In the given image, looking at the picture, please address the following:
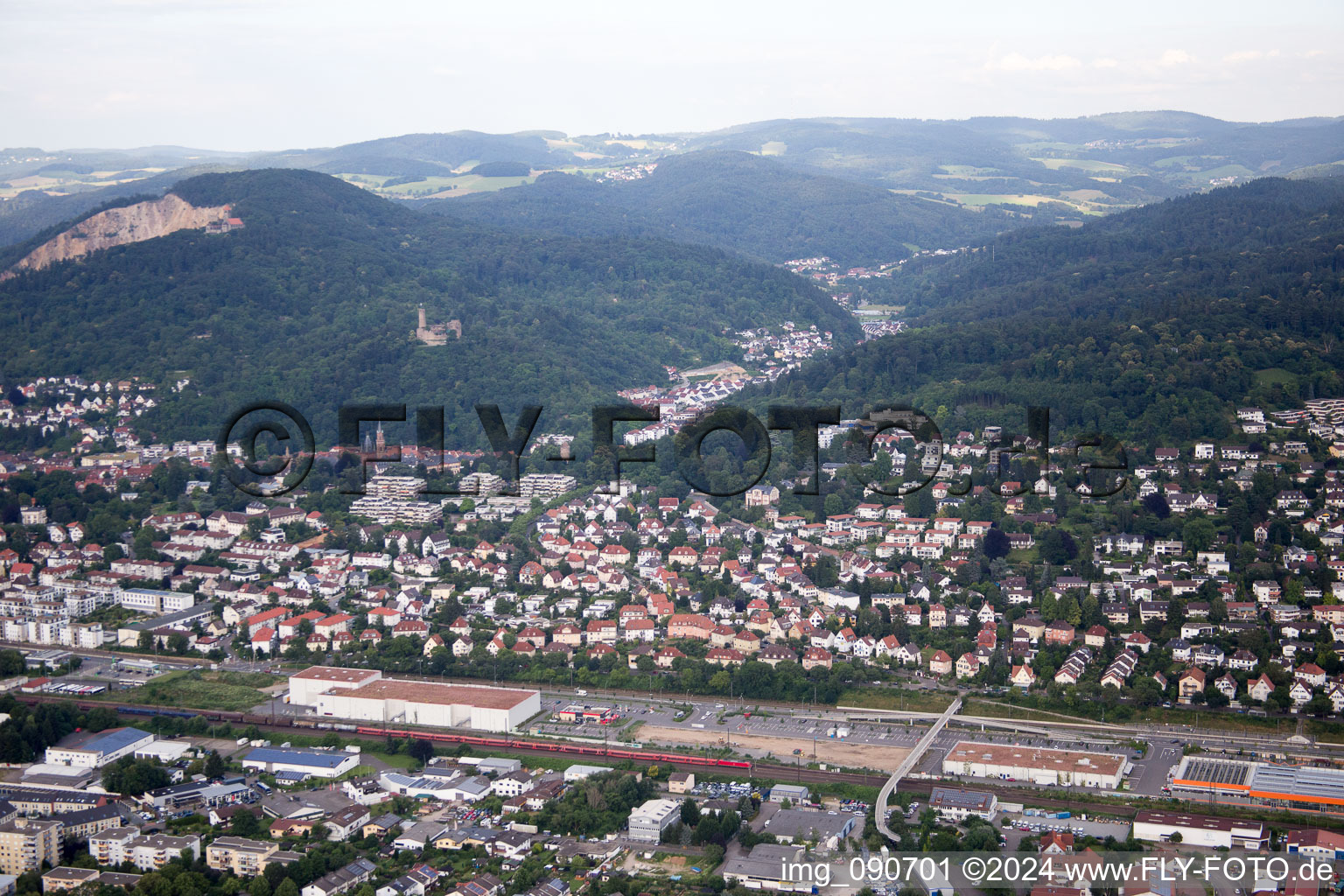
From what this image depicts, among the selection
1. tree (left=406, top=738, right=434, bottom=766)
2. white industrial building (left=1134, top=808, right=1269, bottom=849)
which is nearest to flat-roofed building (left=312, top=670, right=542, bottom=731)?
tree (left=406, top=738, right=434, bottom=766)

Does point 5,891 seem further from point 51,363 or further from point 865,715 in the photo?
point 51,363


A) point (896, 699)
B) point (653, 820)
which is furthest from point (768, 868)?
point (896, 699)

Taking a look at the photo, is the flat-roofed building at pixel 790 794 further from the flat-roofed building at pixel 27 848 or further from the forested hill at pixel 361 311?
the forested hill at pixel 361 311

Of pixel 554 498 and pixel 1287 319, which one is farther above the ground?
pixel 1287 319

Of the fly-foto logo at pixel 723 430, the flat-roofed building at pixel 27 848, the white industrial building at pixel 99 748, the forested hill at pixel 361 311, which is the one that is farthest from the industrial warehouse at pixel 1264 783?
the forested hill at pixel 361 311

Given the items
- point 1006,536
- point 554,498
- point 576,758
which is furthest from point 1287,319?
point 576,758

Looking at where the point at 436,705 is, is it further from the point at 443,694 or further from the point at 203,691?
the point at 203,691
